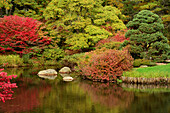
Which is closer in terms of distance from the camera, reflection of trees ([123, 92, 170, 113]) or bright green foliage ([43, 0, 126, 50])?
reflection of trees ([123, 92, 170, 113])

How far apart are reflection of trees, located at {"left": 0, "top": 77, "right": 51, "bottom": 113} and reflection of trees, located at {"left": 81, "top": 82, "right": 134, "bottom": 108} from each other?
220 centimetres

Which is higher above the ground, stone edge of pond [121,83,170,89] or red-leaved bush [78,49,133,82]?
red-leaved bush [78,49,133,82]

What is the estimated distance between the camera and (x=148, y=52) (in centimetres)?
1678

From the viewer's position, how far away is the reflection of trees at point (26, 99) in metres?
Answer: 7.60

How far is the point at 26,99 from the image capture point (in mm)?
8930

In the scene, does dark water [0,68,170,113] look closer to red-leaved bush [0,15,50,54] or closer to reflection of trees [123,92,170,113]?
reflection of trees [123,92,170,113]

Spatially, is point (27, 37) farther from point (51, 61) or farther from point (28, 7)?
point (28, 7)

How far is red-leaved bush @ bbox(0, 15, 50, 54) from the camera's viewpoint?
2327 centimetres

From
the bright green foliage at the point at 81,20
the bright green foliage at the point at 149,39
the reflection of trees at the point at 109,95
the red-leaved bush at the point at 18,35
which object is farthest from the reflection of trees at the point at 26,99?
the red-leaved bush at the point at 18,35

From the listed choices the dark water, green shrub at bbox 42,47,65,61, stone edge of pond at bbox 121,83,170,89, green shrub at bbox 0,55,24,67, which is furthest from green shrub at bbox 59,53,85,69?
stone edge of pond at bbox 121,83,170,89

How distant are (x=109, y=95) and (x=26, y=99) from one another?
11.6 ft

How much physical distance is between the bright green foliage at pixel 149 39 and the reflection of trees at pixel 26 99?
8.28 metres

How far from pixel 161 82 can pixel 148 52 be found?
5528 mm

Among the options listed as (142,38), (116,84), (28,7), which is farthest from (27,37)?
(116,84)
